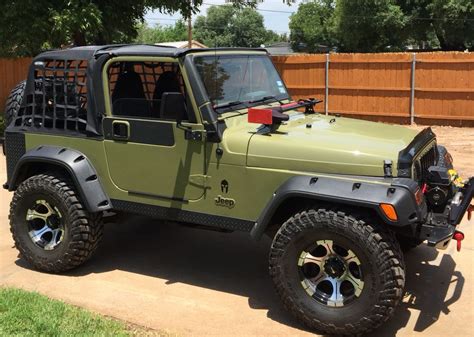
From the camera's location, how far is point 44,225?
492 centimetres

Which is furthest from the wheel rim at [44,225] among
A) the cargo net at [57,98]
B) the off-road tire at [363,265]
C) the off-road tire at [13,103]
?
the off-road tire at [363,265]

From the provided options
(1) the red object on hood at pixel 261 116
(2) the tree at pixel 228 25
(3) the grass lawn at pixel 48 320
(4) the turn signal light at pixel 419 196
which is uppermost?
(2) the tree at pixel 228 25

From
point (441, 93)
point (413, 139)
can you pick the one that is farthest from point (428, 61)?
point (413, 139)

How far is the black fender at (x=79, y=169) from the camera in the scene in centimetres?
454

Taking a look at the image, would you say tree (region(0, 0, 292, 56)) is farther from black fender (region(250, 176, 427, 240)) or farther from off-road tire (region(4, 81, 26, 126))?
black fender (region(250, 176, 427, 240))

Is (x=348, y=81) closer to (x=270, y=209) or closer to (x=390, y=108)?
(x=390, y=108)

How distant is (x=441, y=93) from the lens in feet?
48.3

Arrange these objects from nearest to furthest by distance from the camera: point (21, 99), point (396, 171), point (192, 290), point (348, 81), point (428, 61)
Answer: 1. point (396, 171)
2. point (192, 290)
3. point (21, 99)
4. point (428, 61)
5. point (348, 81)

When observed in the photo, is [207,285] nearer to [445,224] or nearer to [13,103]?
[445,224]

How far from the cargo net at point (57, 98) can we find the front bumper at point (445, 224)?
9.25ft

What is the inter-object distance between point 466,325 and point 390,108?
1205cm

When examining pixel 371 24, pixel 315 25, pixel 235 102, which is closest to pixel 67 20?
pixel 235 102

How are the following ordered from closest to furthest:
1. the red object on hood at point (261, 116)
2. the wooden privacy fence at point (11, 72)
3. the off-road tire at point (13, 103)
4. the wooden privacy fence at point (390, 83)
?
the red object on hood at point (261, 116) < the off-road tire at point (13, 103) < the wooden privacy fence at point (390, 83) < the wooden privacy fence at point (11, 72)

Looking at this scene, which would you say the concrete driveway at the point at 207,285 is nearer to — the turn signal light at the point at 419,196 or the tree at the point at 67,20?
the turn signal light at the point at 419,196
